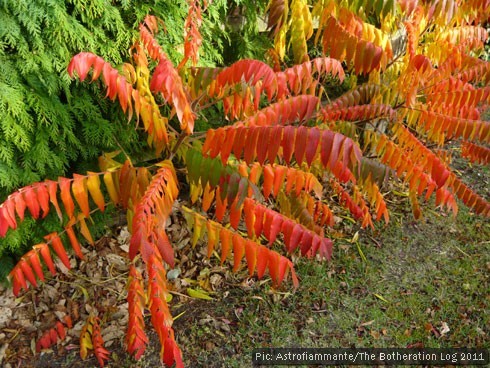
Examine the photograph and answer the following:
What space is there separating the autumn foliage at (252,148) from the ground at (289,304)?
134 mm

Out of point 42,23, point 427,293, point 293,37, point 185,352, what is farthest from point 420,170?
point 42,23

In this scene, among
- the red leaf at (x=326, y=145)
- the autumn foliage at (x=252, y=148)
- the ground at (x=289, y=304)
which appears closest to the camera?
the red leaf at (x=326, y=145)

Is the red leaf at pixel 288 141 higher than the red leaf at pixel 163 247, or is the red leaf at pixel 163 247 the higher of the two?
the red leaf at pixel 288 141

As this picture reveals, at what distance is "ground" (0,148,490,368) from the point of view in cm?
243

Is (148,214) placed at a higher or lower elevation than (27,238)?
higher

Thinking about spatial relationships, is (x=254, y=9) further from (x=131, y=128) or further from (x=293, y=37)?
(x=131, y=128)

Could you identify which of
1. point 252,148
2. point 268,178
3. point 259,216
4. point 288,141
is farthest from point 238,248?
point 288,141

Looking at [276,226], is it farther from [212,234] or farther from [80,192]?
[80,192]

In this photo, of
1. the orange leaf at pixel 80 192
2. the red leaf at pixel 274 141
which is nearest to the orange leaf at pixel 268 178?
the red leaf at pixel 274 141

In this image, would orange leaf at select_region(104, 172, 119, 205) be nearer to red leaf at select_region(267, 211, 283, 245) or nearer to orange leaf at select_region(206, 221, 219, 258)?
orange leaf at select_region(206, 221, 219, 258)

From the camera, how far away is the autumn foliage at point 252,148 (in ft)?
5.66

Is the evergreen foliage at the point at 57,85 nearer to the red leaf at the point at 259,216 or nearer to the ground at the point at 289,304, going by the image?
the ground at the point at 289,304

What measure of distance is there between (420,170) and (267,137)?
1.41m

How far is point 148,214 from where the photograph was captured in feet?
5.66
